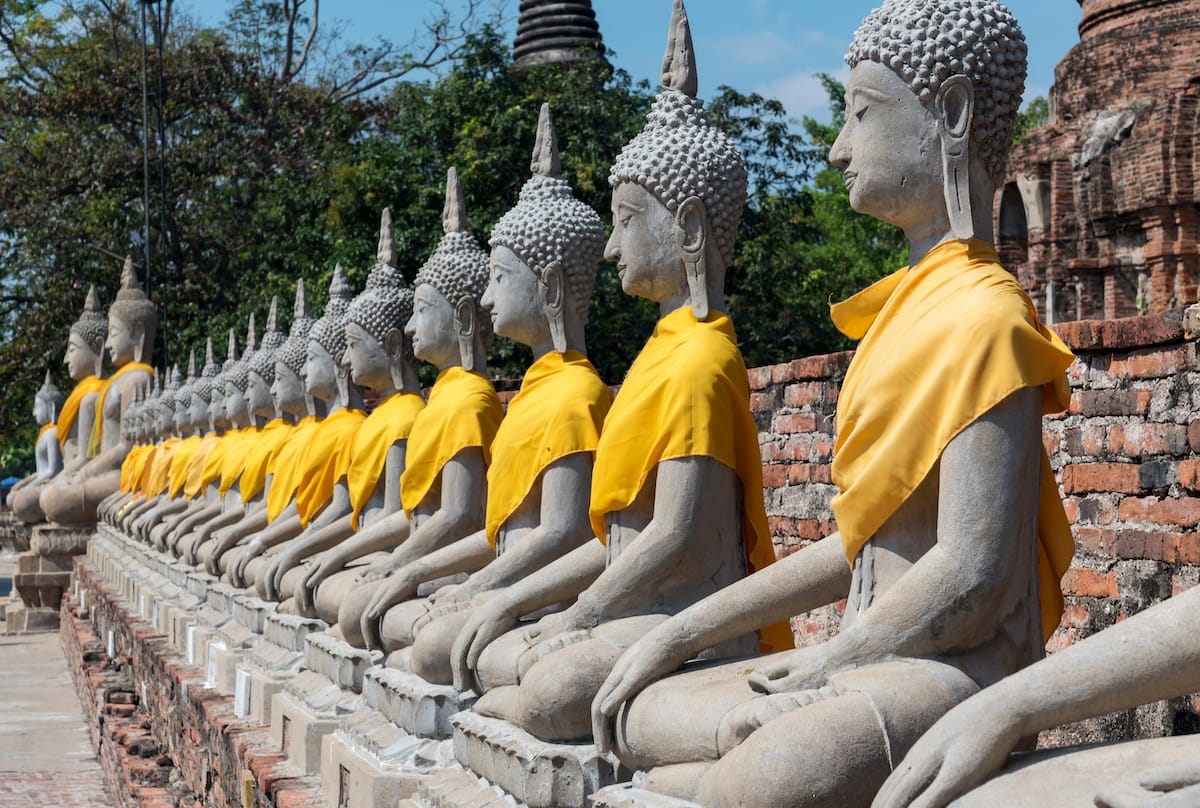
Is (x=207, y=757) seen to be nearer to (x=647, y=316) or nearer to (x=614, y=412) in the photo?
(x=614, y=412)

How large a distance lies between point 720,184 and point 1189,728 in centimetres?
189

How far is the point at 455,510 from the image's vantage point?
5.92 m

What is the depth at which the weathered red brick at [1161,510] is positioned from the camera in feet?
14.8

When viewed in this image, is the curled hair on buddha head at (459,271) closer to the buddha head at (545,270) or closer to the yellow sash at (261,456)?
the buddha head at (545,270)

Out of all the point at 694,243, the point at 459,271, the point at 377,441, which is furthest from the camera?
the point at 377,441

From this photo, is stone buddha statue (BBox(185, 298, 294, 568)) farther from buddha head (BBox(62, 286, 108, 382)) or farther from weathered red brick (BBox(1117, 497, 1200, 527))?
buddha head (BBox(62, 286, 108, 382))

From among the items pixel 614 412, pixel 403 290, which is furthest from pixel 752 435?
pixel 403 290

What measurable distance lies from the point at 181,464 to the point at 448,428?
25.9ft

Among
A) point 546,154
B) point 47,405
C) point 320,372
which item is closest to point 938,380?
point 546,154

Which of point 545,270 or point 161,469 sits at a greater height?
point 545,270

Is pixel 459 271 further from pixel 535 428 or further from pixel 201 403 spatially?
pixel 201 403

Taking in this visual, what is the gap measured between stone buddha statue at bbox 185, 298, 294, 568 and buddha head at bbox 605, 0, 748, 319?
563 centimetres

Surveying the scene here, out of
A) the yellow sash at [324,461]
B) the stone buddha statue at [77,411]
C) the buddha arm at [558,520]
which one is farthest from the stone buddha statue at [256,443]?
the stone buddha statue at [77,411]

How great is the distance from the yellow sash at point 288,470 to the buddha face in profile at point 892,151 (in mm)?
5481
